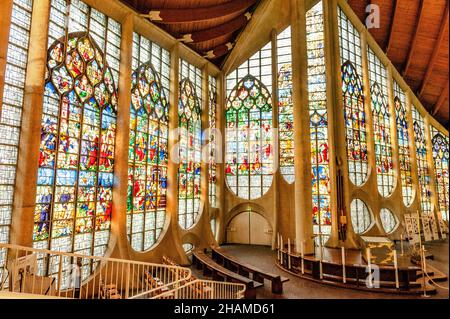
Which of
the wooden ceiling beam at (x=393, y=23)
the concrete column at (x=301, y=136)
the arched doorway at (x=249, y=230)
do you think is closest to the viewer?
the concrete column at (x=301, y=136)

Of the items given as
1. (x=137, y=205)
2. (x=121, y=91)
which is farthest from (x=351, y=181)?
(x=121, y=91)

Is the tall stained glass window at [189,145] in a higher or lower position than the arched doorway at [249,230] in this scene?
higher

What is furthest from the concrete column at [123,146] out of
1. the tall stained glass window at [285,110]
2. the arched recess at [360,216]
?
the arched recess at [360,216]

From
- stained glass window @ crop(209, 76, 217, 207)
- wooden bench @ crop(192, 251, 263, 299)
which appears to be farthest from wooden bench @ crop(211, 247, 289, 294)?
stained glass window @ crop(209, 76, 217, 207)

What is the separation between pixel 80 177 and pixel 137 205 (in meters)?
2.18

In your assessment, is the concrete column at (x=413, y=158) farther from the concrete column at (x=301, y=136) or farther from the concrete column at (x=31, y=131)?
the concrete column at (x=31, y=131)

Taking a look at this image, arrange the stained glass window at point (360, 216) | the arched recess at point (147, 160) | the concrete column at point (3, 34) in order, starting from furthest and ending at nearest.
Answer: the stained glass window at point (360, 216) < the arched recess at point (147, 160) < the concrete column at point (3, 34)

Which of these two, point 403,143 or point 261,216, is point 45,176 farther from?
point 403,143

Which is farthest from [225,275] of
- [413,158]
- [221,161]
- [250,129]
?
[413,158]

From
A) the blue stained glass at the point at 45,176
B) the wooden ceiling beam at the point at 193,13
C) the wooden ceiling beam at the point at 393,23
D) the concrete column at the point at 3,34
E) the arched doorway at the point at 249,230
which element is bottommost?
the arched doorway at the point at 249,230

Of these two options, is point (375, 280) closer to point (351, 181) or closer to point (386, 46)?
point (351, 181)

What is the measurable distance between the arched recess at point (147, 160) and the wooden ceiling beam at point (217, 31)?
202cm

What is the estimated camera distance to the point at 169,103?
35.4 ft

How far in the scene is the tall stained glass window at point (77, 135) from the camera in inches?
266
